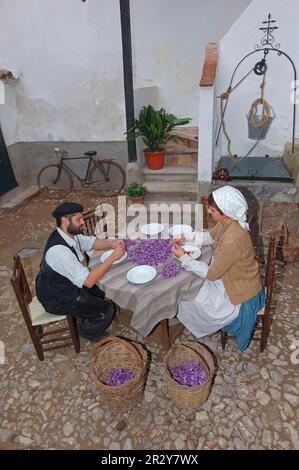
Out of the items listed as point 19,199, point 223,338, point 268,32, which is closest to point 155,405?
point 223,338

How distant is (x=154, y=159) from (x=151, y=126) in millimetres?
662

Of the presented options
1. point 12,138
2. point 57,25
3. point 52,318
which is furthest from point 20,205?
point 52,318

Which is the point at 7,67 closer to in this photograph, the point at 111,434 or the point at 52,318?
the point at 52,318

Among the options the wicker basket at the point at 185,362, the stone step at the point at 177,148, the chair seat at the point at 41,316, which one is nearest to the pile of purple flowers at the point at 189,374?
the wicker basket at the point at 185,362

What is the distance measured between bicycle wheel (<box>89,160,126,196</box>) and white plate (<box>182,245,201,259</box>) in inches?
204

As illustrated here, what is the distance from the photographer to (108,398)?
9.37 feet

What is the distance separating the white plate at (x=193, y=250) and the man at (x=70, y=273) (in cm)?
69

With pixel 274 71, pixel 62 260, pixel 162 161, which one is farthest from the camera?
pixel 162 161

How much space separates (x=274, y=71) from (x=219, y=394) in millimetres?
5806

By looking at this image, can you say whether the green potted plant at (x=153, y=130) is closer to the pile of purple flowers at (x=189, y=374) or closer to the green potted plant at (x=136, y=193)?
the green potted plant at (x=136, y=193)

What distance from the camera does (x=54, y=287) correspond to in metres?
3.17

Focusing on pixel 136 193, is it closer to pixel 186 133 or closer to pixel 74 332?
pixel 186 133

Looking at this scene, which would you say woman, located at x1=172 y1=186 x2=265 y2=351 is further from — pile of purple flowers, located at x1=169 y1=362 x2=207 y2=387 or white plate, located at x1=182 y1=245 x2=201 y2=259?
pile of purple flowers, located at x1=169 y1=362 x2=207 y2=387
